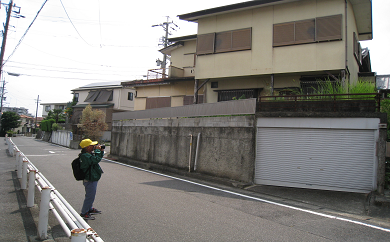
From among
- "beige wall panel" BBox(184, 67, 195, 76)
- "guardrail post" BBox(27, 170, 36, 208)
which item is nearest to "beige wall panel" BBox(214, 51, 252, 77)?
"beige wall panel" BBox(184, 67, 195, 76)

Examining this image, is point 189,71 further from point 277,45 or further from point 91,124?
point 91,124

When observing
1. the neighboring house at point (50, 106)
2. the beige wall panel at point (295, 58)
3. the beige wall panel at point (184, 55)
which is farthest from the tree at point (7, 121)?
the beige wall panel at point (295, 58)

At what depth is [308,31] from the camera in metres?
13.2

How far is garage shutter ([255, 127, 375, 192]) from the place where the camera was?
8.30 metres

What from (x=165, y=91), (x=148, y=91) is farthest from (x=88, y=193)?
(x=148, y=91)

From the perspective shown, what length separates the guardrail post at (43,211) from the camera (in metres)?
4.29

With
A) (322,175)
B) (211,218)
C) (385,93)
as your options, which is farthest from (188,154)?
(385,93)

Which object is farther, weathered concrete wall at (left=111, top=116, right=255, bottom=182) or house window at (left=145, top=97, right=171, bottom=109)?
house window at (left=145, top=97, right=171, bottom=109)

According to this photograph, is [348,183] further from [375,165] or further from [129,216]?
[129,216]

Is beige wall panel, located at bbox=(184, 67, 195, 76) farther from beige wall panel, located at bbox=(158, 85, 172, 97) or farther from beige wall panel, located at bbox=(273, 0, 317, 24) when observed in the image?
beige wall panel, located at bbox=(273, 0, 317, 24)

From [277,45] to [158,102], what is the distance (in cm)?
1071

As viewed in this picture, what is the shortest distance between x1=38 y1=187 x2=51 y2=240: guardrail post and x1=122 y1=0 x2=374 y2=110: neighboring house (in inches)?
432

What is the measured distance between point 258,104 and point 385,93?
4.73 m

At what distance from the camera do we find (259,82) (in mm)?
15602
